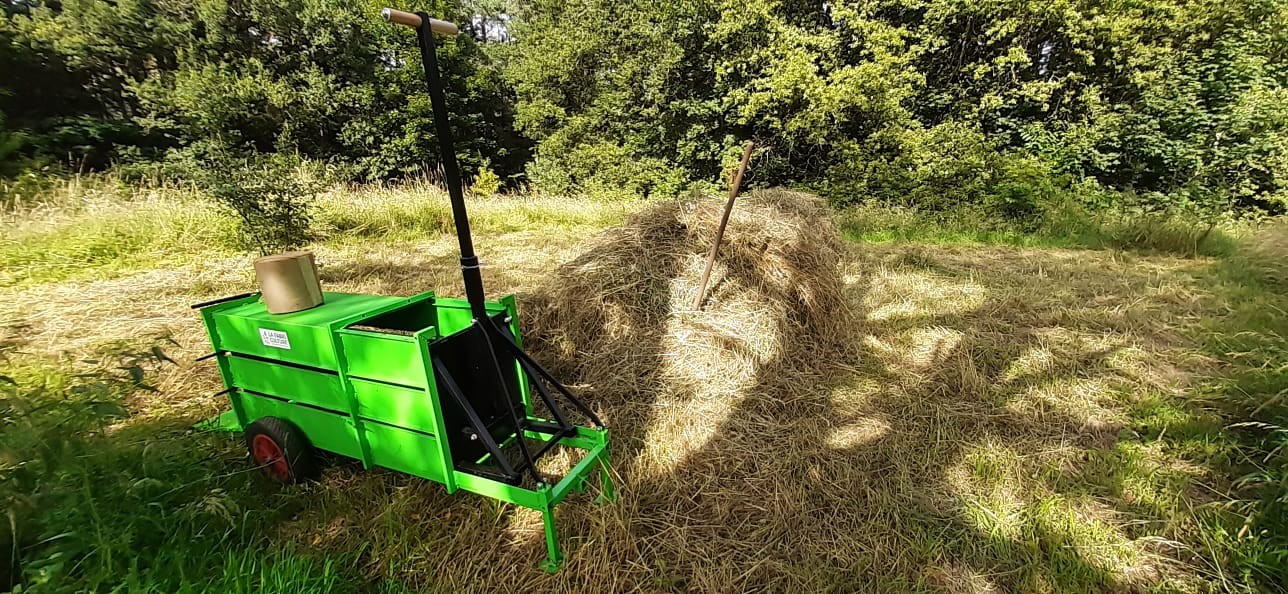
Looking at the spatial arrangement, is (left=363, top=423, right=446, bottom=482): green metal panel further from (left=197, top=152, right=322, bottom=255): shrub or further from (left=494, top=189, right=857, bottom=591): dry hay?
(left=197, top=152, right=322, bottom=255): shrub

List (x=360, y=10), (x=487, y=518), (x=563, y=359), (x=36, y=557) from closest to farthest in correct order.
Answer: (x=36, y=557), (x=487, y=518), (x=563, y=359), (x=360, y=10)

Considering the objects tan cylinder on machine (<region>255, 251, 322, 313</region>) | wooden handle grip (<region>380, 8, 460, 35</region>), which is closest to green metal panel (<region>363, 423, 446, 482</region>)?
tan cylinder on machine (<region>255, 251, 322, 313</region>)

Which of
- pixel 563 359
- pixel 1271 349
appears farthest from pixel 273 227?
pixel 1271 349

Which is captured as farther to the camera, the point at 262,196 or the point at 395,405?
the point at 262,196

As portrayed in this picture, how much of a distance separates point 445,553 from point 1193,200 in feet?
48.2

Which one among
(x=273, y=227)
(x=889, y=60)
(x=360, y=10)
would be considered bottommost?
(x=273, y=227)

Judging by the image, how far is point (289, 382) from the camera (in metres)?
1.93

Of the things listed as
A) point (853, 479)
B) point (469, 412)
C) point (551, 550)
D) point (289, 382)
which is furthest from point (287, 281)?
point (853, 479)

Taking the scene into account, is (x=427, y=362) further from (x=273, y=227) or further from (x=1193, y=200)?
(x=1193, y=200)

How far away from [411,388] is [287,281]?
805mm

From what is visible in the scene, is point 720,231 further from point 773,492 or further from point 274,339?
point 274,339

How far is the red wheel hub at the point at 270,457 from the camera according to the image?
6.40ft

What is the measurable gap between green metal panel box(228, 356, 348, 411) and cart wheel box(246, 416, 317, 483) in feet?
0.44

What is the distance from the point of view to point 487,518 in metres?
1.88
